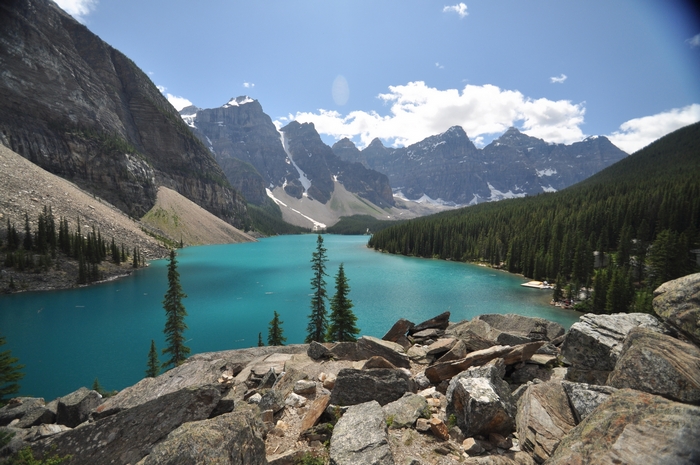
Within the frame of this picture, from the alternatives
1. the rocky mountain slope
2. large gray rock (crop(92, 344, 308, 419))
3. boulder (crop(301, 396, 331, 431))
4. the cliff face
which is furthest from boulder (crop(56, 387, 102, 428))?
the cliff face

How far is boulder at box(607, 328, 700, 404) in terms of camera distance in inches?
201

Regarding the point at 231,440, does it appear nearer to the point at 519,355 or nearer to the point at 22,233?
the point at 519,355

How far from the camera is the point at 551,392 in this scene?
6703 mm

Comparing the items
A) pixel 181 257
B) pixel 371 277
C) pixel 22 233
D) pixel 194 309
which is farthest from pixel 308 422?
pixel 181 257

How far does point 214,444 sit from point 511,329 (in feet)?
56.2

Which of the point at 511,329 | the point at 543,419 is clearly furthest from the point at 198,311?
the point at 543,419

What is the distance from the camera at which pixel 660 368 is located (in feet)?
17.8

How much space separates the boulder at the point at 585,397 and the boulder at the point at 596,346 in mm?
2352

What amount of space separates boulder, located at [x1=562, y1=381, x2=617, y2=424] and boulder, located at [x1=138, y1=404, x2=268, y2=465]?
6.60m

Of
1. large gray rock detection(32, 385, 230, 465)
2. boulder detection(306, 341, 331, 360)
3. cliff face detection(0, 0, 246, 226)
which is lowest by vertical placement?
boulder detection(306, 341, 331, 360)

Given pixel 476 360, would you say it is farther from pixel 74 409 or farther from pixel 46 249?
pixel 46 249

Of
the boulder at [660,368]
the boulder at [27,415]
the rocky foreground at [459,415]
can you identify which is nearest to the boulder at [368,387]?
the rocky foreground at [459,415]

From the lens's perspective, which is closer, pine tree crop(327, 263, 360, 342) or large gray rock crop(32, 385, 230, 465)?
large gray rock crop(32, 385, 230, 465)

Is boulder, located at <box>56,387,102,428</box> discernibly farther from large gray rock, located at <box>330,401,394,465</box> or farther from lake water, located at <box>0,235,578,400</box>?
lake water, located at <box>0,235,578,400</box>
